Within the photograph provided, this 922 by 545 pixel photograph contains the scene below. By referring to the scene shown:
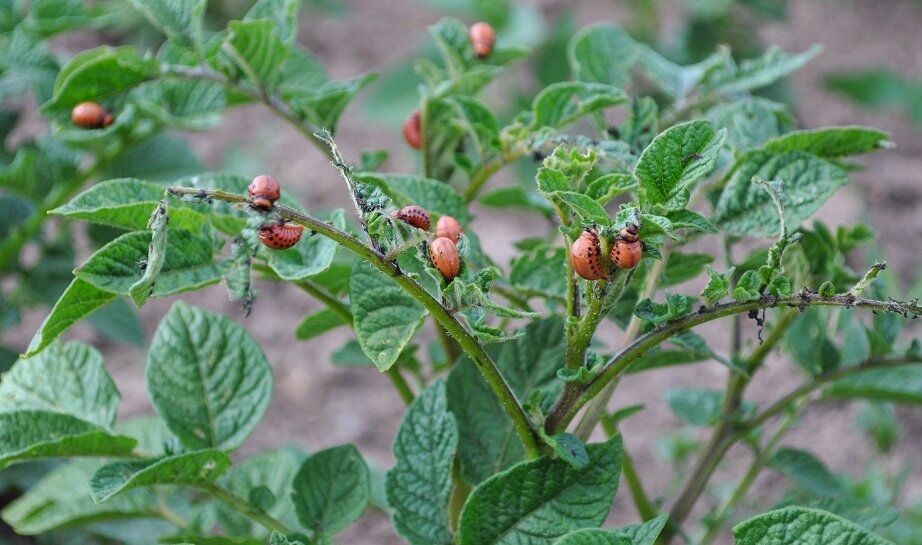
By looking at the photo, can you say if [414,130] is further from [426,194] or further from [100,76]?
[100,76]

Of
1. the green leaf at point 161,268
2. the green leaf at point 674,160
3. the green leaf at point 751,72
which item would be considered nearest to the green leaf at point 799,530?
the green leaf at point 674,160

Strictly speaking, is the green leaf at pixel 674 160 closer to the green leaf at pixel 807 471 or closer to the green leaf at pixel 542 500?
the green leaf at pixel 542 500

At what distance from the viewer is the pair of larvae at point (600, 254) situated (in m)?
0.76

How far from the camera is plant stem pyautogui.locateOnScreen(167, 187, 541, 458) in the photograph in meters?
0.74

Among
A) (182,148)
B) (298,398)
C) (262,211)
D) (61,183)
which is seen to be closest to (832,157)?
(262,211)

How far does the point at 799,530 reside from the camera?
2.63ft

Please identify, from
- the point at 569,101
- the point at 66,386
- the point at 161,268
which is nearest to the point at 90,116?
the point at 66,386

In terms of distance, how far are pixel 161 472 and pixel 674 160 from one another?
50 cm

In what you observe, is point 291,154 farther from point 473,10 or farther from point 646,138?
point 646,138

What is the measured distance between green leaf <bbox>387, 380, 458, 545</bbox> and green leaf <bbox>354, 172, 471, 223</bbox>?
0.55 feet

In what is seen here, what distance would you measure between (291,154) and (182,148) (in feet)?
4.96

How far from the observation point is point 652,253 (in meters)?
0.79

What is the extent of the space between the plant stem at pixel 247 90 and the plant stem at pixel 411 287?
39cm

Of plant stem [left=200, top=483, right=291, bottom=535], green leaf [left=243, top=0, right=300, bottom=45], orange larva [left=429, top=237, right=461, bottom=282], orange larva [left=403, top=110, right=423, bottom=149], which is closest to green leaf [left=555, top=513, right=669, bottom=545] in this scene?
orange larva [left=429, top=237, right=461, bottom=282]
